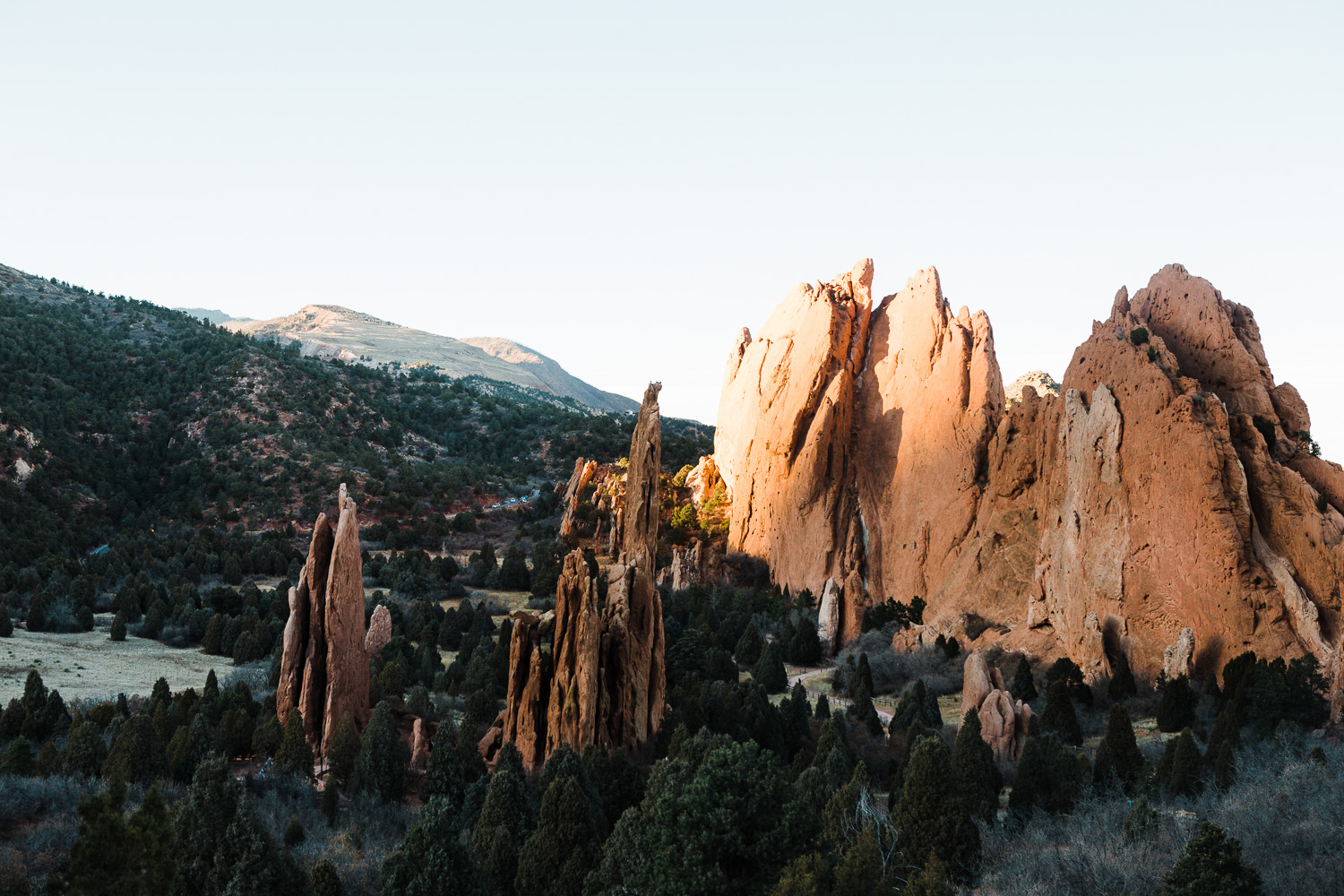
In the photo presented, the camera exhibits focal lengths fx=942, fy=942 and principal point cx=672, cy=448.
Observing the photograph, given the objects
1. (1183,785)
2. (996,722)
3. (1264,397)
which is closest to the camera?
(1183,785)

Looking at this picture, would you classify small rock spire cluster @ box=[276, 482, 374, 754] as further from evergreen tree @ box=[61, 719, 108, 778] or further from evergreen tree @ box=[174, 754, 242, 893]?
evergreen tree @ box=[174, 754, 242, 893]

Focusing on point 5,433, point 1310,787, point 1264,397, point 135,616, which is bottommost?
point 135,616

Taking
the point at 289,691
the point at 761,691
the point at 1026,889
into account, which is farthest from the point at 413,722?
the point at 1026,889

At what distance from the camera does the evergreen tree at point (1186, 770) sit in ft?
63.2

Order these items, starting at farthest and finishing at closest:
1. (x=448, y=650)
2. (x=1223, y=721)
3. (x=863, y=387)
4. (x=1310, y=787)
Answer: (x=863, y=387) < (x=448, y=650) < (x=1223, y=721) < (x=1310, y=787)

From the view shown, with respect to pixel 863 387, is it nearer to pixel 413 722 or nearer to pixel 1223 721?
pixel 1223 721

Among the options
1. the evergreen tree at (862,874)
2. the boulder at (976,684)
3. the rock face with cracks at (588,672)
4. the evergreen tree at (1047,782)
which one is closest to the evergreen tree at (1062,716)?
the boulder at (976,684)

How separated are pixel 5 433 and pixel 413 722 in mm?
49564

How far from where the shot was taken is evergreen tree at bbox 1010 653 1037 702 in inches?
1177

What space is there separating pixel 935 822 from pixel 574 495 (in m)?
47.2

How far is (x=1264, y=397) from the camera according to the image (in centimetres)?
3244

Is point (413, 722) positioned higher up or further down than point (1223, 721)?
Result: further down

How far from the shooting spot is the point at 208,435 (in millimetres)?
68938

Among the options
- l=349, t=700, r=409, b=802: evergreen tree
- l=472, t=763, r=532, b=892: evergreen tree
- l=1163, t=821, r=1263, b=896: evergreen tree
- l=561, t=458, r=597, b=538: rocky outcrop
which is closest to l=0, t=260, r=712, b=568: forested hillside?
l=561, t=458, r=597, b=538: rocky outcrop
